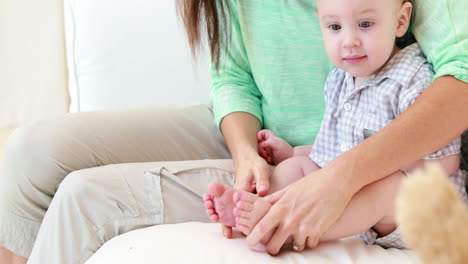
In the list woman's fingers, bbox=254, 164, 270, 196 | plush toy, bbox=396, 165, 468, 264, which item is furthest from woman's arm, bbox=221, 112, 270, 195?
plush toy, bbox=396, 165, 468, 264

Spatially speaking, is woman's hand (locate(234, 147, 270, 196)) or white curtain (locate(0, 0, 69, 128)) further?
white curtain (locate(0, 0, 69, 128))

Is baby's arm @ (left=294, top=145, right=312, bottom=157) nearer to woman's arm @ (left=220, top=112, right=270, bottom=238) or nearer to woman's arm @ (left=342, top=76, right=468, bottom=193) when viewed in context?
woman's arm @ (left=220, top=112, right=270, bottom=238)

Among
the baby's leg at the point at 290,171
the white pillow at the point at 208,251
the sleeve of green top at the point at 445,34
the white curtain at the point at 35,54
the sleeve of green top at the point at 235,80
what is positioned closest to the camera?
the white pillow at the point at 208,251

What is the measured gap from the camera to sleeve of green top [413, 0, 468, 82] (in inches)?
39.0

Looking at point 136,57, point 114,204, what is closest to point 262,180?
point 114,204

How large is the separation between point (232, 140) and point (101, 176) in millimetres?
274

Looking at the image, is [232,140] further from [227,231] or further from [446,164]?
[446,164]

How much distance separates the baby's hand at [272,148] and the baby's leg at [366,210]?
314 millimetres

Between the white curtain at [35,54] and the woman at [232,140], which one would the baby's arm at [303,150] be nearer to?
the woman at [232,140]

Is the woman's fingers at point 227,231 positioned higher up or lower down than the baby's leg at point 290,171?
lower down

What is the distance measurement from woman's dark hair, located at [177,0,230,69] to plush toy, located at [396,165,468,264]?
112 centimetres

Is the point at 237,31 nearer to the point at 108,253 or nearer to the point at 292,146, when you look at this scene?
the point at 292,146

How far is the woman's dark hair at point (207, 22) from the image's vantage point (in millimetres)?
1326

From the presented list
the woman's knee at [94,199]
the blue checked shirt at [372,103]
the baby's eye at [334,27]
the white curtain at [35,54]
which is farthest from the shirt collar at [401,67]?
the white curtain at [35,54]
